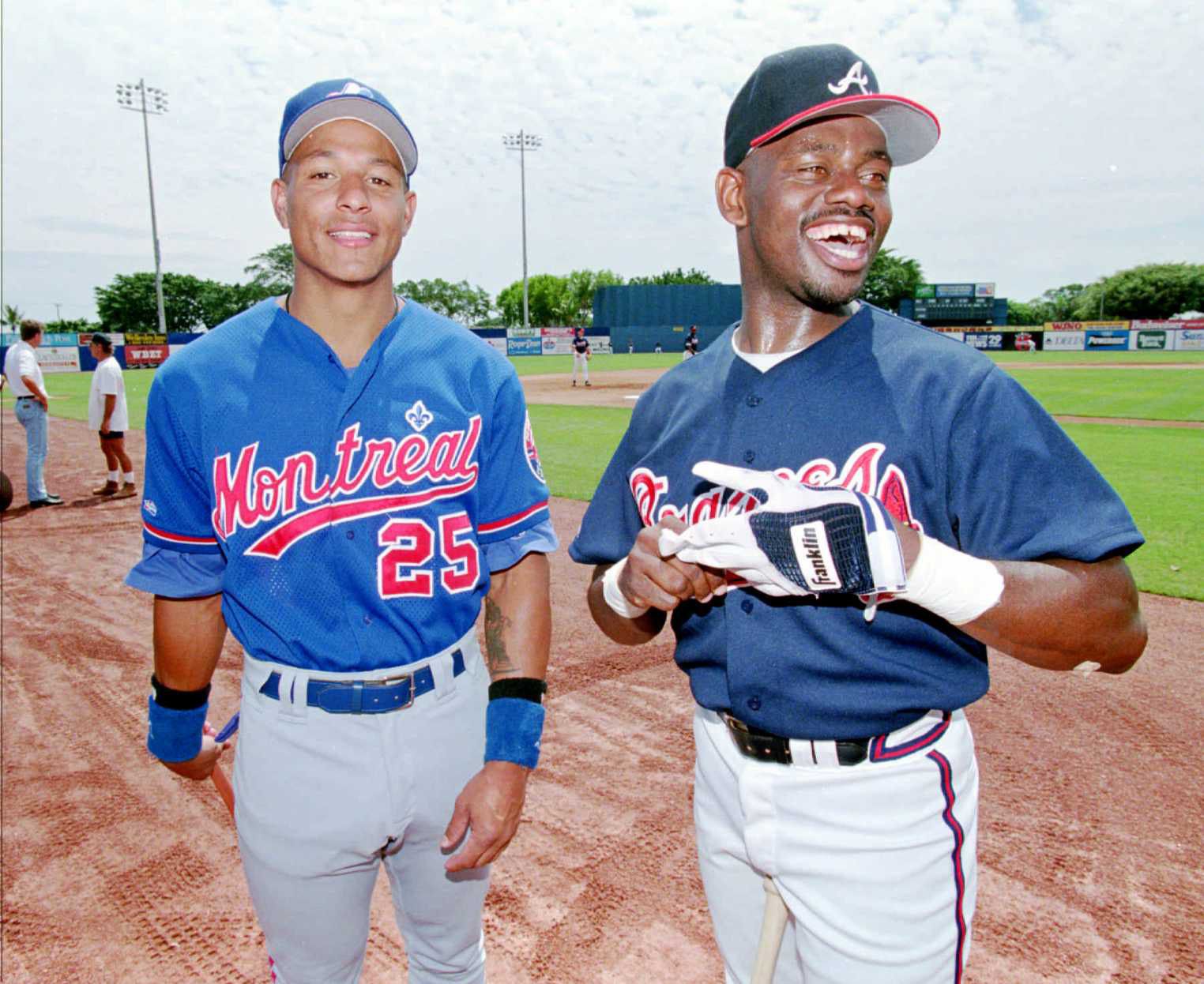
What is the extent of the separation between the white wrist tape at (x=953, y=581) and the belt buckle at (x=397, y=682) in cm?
109

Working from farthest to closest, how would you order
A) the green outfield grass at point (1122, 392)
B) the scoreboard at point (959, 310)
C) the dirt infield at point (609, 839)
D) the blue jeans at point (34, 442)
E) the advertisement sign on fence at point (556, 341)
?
1. the scoreboard at point (959, 310)
2. the advertisement sign on fence at point (556, 341)
3. the green outfield grass at point (1122, 392)
4. the blue jeans at point (34, 442)
5. the dirt infield at point (609, 839)

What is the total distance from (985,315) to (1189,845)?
7287 cm

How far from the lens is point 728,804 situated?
5.81 feet

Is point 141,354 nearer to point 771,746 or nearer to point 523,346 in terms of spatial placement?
point 523,346

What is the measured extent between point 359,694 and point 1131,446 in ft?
42.5

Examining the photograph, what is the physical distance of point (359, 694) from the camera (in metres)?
1.87

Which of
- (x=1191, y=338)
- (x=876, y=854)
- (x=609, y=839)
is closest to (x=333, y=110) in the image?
(x=876, y=854)

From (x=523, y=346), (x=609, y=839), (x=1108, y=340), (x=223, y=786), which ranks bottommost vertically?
(x=609, y=839)

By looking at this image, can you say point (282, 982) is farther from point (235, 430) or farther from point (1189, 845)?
point (1189, 845)

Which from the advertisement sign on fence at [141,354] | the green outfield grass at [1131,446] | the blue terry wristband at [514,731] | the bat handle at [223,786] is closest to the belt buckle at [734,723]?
the blue terry wristband at [514,731]

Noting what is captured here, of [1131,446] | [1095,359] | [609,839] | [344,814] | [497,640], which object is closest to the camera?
[344,814]

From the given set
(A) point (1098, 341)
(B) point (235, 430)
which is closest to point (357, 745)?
(B) point (235, 430)

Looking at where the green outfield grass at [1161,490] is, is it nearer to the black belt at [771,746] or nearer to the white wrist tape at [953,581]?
the white wrist tape at [953,581]

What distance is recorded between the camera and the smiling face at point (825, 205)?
A: 177cm
